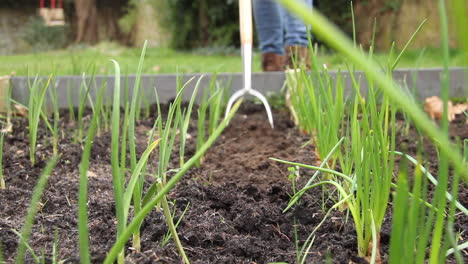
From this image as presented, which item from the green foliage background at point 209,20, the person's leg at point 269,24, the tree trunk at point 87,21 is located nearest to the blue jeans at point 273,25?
the person's leg at point 269,24

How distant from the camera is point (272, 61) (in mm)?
3117

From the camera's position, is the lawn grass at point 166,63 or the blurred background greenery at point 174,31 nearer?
the lawn grass at point 166,63

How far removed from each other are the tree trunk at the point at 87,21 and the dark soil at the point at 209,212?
39.0ft

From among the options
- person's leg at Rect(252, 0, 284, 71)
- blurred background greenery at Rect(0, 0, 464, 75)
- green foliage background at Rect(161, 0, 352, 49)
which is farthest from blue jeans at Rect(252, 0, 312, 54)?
green foliage background at Rect(161, 0, 352, 49)

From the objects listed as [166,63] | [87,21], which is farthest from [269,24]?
[87,21]

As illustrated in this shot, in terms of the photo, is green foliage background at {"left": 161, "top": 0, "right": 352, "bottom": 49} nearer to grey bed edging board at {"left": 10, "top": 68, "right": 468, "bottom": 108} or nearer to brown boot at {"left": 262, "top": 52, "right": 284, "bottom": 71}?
brown boot at {"left": 262, "top": 52, "right": 284, "bottom": 71}

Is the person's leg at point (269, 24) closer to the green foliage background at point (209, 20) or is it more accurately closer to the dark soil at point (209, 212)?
the dark soil at point (209, 212)

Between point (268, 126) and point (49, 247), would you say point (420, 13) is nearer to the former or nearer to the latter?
point (268, 126)

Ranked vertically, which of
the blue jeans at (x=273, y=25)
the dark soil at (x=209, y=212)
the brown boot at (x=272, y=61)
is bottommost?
the dark soil at (x=209, y=212)

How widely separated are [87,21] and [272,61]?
11.0 m

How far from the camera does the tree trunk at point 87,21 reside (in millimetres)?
12859

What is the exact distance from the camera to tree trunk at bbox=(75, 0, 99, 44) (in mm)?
12859

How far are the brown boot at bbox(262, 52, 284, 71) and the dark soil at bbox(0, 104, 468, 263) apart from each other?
1.43 meters

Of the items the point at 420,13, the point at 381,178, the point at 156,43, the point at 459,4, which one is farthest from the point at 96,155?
the point at 156,43
